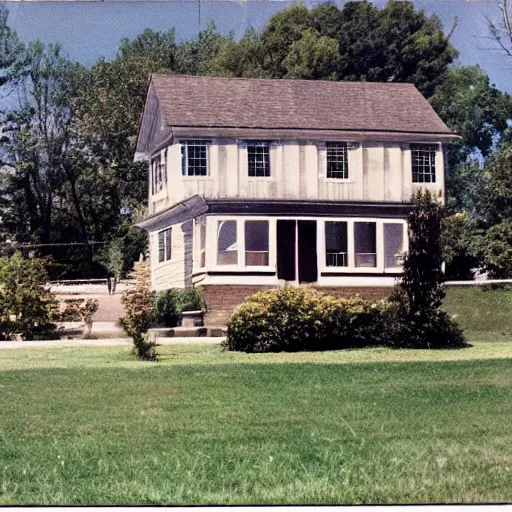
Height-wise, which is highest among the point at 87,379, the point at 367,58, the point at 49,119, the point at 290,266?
the point at 367,58

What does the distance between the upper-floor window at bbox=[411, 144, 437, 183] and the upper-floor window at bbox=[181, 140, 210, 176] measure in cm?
185

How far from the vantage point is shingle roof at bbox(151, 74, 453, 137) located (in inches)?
384

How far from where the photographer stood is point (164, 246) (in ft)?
31.6

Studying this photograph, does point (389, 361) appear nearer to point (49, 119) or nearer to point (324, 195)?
point (324, 195)

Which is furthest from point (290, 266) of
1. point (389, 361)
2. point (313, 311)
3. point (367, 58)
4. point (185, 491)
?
point (185, 491)

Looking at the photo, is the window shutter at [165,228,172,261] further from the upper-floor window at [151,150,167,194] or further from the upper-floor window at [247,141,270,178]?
the upper-floor window at [247,141,270,178]

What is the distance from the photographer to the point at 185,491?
25.7 feet

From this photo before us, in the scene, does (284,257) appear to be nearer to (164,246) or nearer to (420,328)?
(164,246)

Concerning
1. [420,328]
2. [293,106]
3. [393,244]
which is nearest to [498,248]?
[393,244]

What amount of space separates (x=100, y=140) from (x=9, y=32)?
117 centimetres

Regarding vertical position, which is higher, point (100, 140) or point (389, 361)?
point (100, 140)

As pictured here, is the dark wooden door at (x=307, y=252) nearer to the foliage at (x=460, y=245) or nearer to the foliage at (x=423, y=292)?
the foliage at (x=423, y=292)

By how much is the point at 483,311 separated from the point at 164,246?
284cm

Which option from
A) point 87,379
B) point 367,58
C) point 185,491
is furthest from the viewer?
point 367,58
